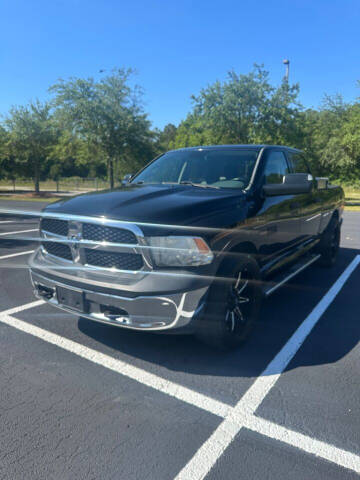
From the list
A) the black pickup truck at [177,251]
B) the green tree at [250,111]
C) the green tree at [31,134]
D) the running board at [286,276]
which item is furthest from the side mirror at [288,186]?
the green tree at [31,134]

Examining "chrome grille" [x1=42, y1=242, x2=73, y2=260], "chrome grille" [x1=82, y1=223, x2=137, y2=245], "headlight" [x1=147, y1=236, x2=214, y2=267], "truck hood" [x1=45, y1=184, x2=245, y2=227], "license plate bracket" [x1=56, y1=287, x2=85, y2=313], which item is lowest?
"license plate bracket" [x1=56, y1=287, x2=85, y2=313]

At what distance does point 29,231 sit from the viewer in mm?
10156

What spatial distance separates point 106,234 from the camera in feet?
9.19

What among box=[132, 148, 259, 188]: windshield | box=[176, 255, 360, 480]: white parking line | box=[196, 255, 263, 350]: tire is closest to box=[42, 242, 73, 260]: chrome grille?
box=[196, 255, 263, 350]: tire

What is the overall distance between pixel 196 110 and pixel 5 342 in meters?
23.6

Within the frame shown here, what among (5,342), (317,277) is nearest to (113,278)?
(5,342)

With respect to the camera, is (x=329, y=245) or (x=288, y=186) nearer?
(x=288, y=186)

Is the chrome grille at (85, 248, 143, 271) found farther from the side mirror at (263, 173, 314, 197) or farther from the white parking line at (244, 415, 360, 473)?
the side mirror at (263, 173, 314, 197)

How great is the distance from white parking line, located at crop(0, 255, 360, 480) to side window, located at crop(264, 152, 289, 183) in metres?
1.60

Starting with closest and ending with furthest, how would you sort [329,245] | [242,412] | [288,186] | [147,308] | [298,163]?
[242,412] → [147,308] → [288,186] → [298,163] → [329,245]

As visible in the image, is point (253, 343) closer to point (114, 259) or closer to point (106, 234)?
point (114, 259)

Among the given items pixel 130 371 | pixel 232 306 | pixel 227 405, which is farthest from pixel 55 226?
pixel 227 405

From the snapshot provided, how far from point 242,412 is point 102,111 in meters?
25.0

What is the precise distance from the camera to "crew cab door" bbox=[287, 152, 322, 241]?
185 inches
